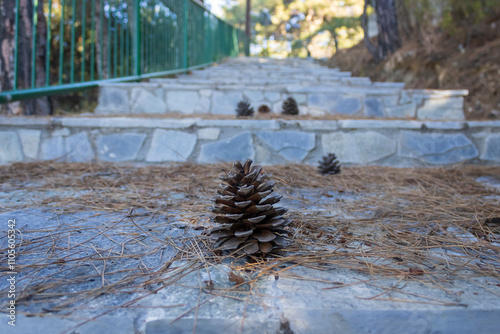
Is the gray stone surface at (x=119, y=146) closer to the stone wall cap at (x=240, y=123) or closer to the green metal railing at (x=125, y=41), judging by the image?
the stone wall cap at (x=240, y=123)

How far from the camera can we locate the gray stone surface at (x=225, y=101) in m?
3.49

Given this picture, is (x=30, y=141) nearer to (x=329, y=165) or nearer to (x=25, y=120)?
(x=25, y=120)

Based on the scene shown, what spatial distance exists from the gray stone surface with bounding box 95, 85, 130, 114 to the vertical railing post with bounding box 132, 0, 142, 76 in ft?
2.79

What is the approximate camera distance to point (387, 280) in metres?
0.91

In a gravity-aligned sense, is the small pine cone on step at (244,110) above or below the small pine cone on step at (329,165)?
above

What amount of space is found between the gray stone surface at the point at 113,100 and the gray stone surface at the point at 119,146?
962 mm

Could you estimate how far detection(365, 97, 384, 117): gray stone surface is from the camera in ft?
11.2

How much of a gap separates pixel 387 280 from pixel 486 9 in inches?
207

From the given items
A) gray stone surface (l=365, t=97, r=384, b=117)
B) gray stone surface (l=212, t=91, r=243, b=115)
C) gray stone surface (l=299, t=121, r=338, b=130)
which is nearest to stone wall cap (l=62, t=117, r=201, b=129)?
gray stone surface (l=299, t=121, r=338, b=130)

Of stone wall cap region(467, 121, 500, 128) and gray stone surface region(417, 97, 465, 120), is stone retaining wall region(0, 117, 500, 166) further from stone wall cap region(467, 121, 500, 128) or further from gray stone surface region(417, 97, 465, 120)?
gray stone surface region(417, 97, 465, 120)

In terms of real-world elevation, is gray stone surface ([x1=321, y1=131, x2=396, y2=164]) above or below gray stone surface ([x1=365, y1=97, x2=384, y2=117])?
below

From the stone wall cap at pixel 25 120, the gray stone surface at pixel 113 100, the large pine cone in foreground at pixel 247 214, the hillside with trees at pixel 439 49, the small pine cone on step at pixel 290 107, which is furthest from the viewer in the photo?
the hillside with trees at pixel 439 49

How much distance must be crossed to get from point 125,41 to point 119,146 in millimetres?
3223

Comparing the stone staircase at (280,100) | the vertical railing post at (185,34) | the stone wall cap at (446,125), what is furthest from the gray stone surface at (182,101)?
the vertical railing post at (185,34)
